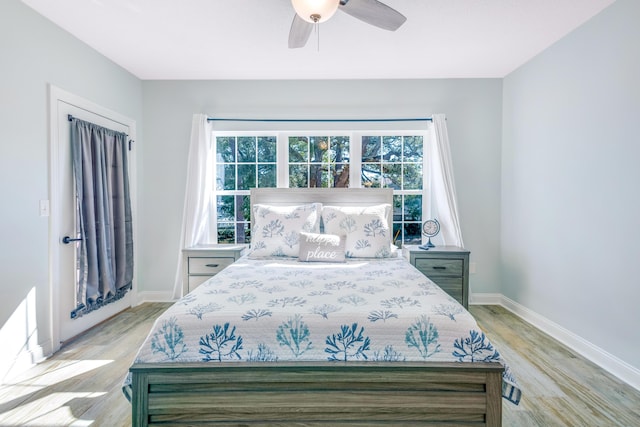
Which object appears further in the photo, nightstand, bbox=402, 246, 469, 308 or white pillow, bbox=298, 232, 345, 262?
nightstand, bbox=402, 246, 469, 308

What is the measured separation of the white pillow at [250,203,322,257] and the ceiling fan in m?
1.46

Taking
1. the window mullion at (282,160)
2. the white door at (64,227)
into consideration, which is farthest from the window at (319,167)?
the white door at (64,227)

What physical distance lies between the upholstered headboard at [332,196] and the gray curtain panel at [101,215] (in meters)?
1.34

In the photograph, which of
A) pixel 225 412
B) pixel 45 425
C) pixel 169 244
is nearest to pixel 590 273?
pixel 225 412

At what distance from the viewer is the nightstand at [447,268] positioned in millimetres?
3199

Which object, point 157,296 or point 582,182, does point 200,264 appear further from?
point 582,182

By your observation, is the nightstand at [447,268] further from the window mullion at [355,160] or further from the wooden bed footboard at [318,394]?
the wooden bed footboard at [318,394]

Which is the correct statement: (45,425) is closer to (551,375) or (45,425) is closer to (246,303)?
(246,303)

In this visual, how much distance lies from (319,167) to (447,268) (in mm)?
1781

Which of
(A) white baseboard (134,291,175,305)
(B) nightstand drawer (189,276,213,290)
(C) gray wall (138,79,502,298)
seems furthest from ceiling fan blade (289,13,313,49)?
(A) white baseboard (134,291,175,305)

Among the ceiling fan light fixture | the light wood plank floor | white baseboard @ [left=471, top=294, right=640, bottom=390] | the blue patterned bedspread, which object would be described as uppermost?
the ceiling fan light fixture

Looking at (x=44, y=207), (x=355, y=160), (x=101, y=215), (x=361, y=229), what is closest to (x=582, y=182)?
(x=361, y=229)

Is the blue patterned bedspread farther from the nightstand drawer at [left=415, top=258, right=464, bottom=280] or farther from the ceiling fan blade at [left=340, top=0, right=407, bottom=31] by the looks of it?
the ceiling fan blade at [left=340, top=0, right=407, bottom=31]

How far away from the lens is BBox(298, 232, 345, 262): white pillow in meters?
2.77
